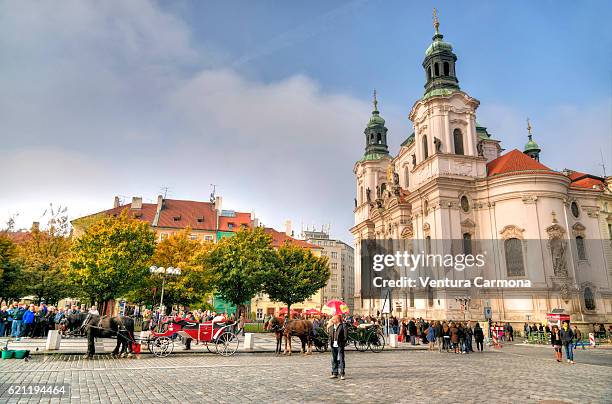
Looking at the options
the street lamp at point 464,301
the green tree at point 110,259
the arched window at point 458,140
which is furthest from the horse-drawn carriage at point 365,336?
the arched window at point 458,140

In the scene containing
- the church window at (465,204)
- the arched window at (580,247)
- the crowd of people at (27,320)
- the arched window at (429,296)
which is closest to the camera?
the crowd of people at (27,320)

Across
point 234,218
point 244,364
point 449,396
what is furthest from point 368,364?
point 234,218

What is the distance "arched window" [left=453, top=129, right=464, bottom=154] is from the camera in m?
46.2

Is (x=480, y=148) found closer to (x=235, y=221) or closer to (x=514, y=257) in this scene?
(x=514, y=257)

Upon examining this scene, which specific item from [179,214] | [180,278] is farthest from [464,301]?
[179,214]

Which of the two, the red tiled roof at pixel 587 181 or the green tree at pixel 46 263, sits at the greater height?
the red tiled roof at pixel 587 181

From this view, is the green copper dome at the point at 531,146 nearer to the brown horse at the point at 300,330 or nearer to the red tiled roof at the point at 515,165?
the red tiled roof at the point at 515,165

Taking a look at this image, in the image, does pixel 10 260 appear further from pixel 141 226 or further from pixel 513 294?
pixel 513 294

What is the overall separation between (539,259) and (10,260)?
4768cm

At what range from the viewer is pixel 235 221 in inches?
2527

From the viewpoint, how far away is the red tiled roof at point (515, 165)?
41.8m

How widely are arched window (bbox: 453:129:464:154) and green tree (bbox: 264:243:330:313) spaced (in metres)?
21.3

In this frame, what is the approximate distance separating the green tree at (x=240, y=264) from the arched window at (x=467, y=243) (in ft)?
66.8

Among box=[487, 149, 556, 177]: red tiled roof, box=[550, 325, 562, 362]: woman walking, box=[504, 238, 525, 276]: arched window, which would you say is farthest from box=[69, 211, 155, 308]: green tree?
box=[487, 149, 556, 177]: red tiled roof
